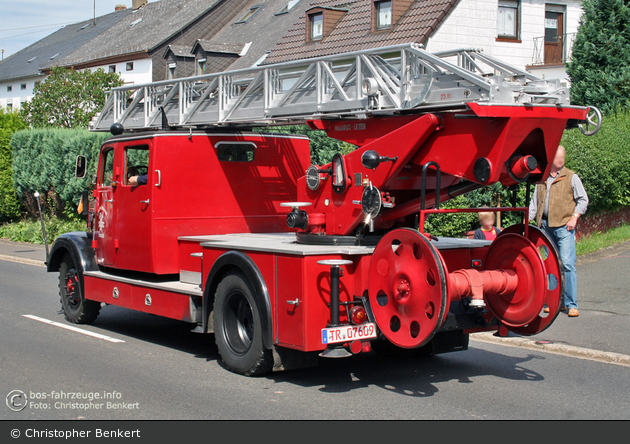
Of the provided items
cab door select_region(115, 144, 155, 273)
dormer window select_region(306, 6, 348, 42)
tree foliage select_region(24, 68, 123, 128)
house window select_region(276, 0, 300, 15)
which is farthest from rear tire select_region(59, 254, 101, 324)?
house window select_region(276, 0, 300, 15)

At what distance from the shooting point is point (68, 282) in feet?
33.1

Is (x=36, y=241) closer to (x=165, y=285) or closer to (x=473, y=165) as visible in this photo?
(x=165, y=285)

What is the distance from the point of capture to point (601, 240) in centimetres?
1489

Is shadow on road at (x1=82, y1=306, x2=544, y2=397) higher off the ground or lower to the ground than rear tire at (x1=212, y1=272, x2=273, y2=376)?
lower

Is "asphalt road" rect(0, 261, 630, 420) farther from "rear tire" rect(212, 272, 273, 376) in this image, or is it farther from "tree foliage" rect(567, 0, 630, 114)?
"tree foliage" rect(567, 0, 630, 114)

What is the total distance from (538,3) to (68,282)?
21044 mm

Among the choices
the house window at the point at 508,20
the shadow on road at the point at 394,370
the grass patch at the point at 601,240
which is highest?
the house window at the point at 508,20

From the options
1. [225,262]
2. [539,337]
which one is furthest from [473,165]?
[539,337]

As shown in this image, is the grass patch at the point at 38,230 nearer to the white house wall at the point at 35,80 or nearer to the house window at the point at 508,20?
the house window at the point at 508,20

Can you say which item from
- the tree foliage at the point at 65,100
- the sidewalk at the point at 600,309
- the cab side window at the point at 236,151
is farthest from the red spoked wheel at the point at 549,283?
the tree foliage at the point at 65,100

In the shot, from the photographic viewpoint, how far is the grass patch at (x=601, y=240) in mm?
14242

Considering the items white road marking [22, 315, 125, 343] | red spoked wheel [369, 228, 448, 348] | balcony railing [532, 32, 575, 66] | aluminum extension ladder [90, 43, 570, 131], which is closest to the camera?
red spoked wheel [369, 228, 448, 348]

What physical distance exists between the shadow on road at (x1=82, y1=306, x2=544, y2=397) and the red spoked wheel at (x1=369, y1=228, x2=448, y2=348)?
77 cm

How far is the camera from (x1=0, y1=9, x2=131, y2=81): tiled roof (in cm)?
5134
